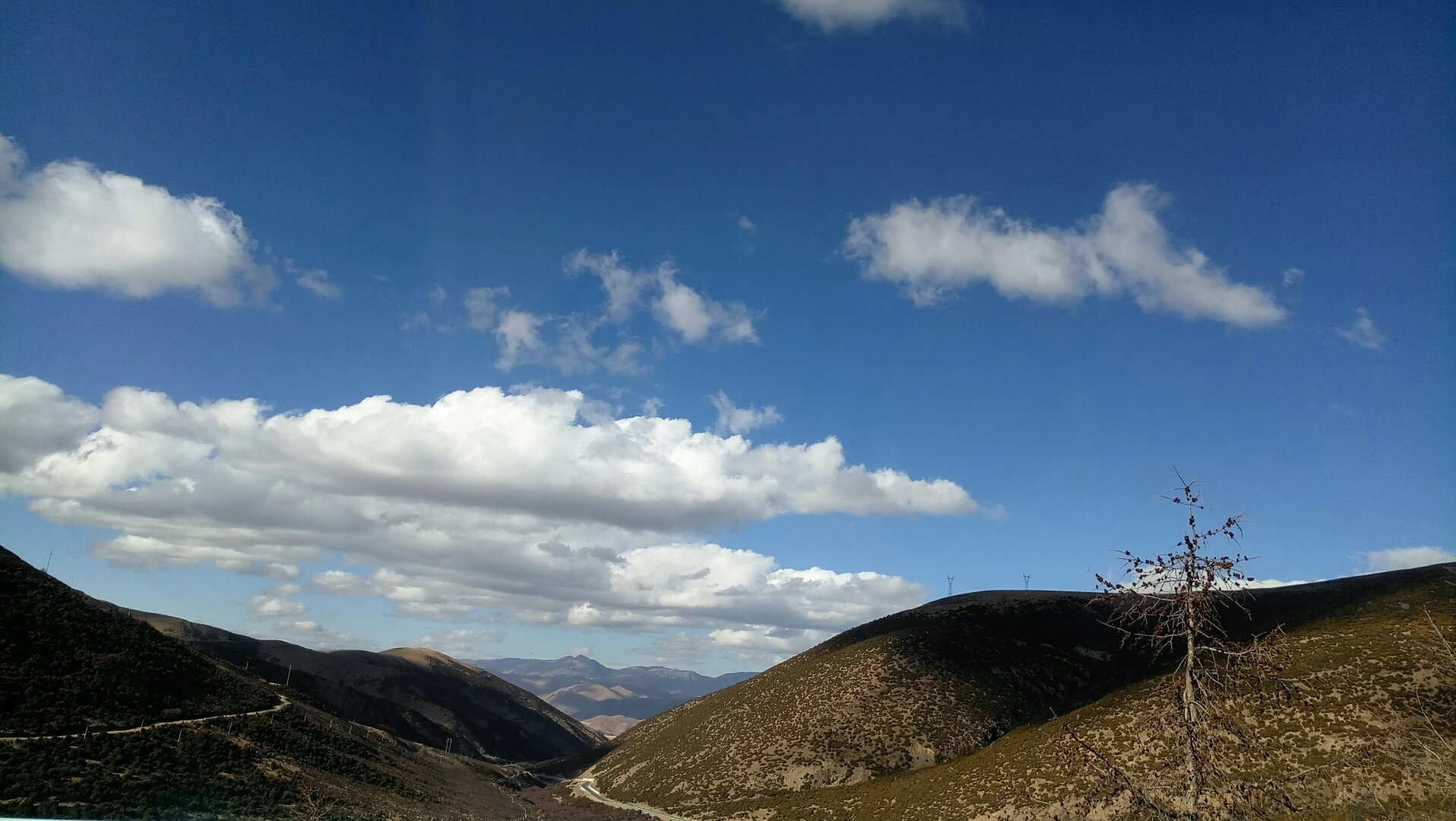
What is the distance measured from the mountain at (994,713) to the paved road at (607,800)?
1484mm

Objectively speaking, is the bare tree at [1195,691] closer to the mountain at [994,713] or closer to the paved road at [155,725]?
the mountain at [994,713]

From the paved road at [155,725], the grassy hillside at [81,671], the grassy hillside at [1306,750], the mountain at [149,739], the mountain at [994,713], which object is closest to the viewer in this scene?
the grassy hillside at [1306,750]

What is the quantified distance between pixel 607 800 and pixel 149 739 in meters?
53.5

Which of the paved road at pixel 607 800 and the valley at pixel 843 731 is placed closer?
the valley at pixel 843 731

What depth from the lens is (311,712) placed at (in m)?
89.9

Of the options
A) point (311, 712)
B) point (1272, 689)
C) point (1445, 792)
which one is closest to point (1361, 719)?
point (1272, 689)

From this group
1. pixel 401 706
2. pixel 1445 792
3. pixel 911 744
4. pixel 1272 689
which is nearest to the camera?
pixel 1445 792

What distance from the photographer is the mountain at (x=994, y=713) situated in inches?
1896

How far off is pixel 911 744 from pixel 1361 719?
40364 millimetres

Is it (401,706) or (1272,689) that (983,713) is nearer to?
(1272,689)

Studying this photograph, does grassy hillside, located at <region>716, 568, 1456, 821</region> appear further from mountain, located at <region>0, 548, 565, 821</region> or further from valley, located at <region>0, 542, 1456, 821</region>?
mountain, located at <region>0, 548, 565, 821</region>

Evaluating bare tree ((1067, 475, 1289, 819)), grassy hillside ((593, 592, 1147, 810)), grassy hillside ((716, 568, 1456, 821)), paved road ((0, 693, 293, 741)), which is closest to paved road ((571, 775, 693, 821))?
grassy hillside ((593, 592, 1147, 810))

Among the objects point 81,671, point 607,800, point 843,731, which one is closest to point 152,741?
point 81,671

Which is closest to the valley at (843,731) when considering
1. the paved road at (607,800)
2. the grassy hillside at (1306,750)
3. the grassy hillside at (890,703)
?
the grassy hillside at (1306,750)
